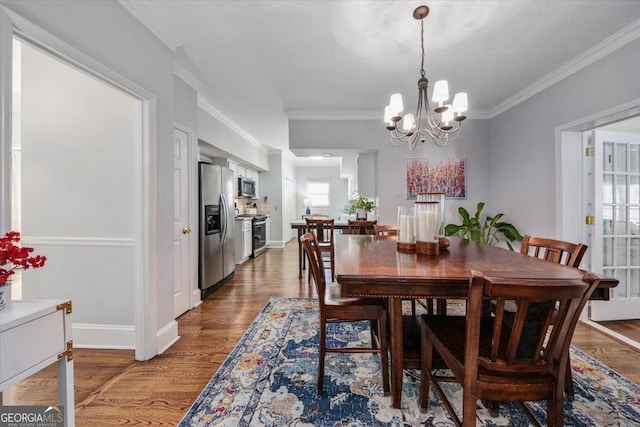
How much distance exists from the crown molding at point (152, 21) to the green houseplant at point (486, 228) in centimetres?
374

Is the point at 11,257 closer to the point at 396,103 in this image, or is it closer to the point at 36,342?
the point at 36,342

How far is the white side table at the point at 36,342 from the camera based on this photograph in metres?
0.86

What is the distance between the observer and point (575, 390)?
1652 mm

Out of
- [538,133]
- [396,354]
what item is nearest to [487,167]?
[538,133]

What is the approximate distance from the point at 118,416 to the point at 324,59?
9.96 feet

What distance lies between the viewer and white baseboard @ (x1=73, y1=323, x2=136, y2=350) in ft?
6.96

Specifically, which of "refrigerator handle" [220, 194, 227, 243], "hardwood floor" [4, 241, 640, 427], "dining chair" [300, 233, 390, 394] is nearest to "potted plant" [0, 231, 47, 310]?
"hardwood floor" [4, 241, 640, 427]

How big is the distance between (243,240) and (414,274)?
4.68 meters

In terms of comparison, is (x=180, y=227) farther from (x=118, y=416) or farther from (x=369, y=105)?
(x=369, y=105)

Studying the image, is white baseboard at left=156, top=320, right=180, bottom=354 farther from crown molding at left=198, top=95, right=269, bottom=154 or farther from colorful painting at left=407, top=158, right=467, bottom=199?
colorful painting at left=407, top=158, right=467, bottom=199

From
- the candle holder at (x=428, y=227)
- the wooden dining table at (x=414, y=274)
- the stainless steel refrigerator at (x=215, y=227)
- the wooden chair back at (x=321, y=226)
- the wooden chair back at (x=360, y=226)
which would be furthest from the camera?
the wooden chair back at (x=321, y=226)

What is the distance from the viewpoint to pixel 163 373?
5.99 ft

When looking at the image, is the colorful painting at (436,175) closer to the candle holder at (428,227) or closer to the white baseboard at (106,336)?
the candle holder at (428,227)

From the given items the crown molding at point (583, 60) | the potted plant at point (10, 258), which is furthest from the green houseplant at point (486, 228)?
the potted plant at point (10, 258)
